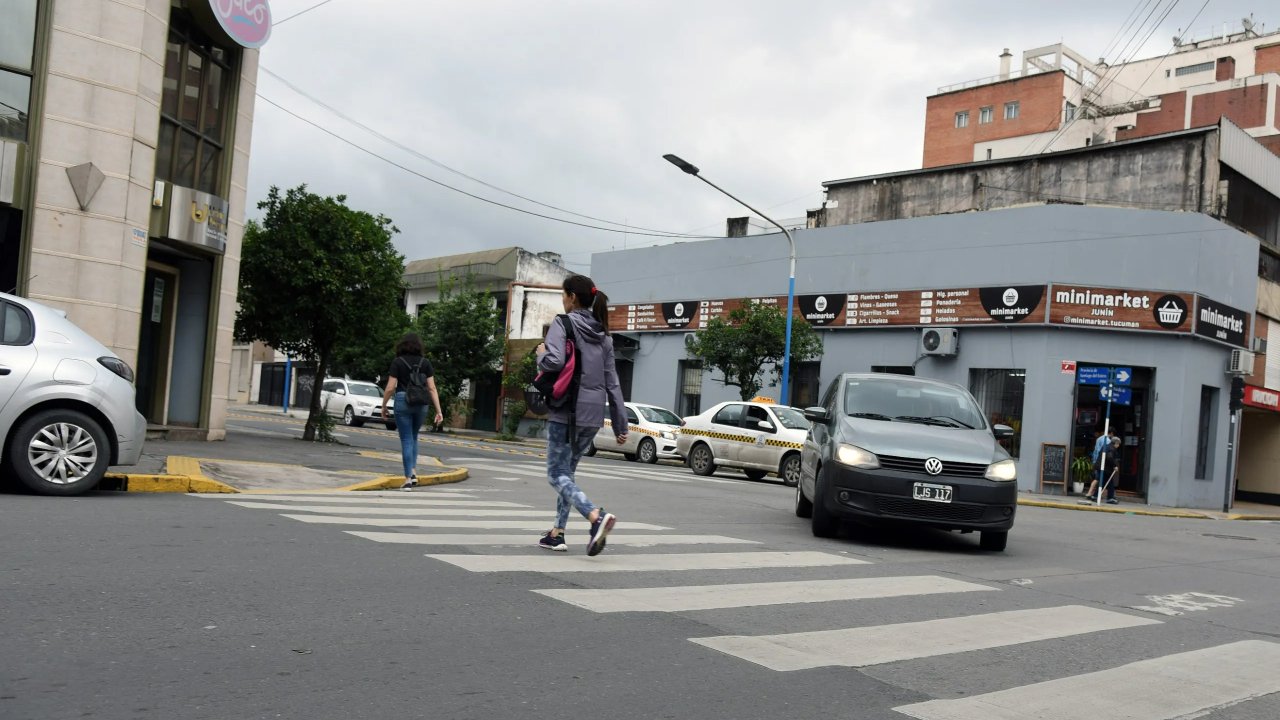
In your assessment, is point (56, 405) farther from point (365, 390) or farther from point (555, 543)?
point (365, 390)

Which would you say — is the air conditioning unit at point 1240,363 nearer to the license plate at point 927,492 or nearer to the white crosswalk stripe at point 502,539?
the license plate at point 927,492

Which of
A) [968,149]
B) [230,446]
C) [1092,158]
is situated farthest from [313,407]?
[968,149]

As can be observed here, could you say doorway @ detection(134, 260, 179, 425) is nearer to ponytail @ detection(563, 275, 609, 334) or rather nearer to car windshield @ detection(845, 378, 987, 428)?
car windshield @ detection(845, 378, 987, 428)

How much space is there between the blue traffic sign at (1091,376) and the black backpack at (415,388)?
63.0 feet

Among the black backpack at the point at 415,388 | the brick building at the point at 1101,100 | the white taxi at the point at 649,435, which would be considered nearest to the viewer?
the black backpack at the point at 415,388

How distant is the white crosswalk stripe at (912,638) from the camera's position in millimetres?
4789

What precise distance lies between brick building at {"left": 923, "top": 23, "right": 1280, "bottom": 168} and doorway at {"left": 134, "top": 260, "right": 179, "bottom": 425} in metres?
44.4

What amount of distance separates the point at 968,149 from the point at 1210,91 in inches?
479

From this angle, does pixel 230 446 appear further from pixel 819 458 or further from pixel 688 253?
pixel 688 253

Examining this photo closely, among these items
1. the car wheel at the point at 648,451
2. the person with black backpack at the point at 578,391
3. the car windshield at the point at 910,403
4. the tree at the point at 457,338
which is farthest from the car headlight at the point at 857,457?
the tree at the point at 457,338

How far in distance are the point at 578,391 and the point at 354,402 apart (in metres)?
32.4

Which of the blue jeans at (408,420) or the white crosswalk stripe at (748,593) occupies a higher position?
the blue jeans at (408,420)

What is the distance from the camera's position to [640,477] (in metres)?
18.5

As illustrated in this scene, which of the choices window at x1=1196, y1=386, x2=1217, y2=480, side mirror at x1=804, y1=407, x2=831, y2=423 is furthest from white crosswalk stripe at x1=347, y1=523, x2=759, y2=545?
window at x1=1196, y1=386, x2=1217, y2=480
